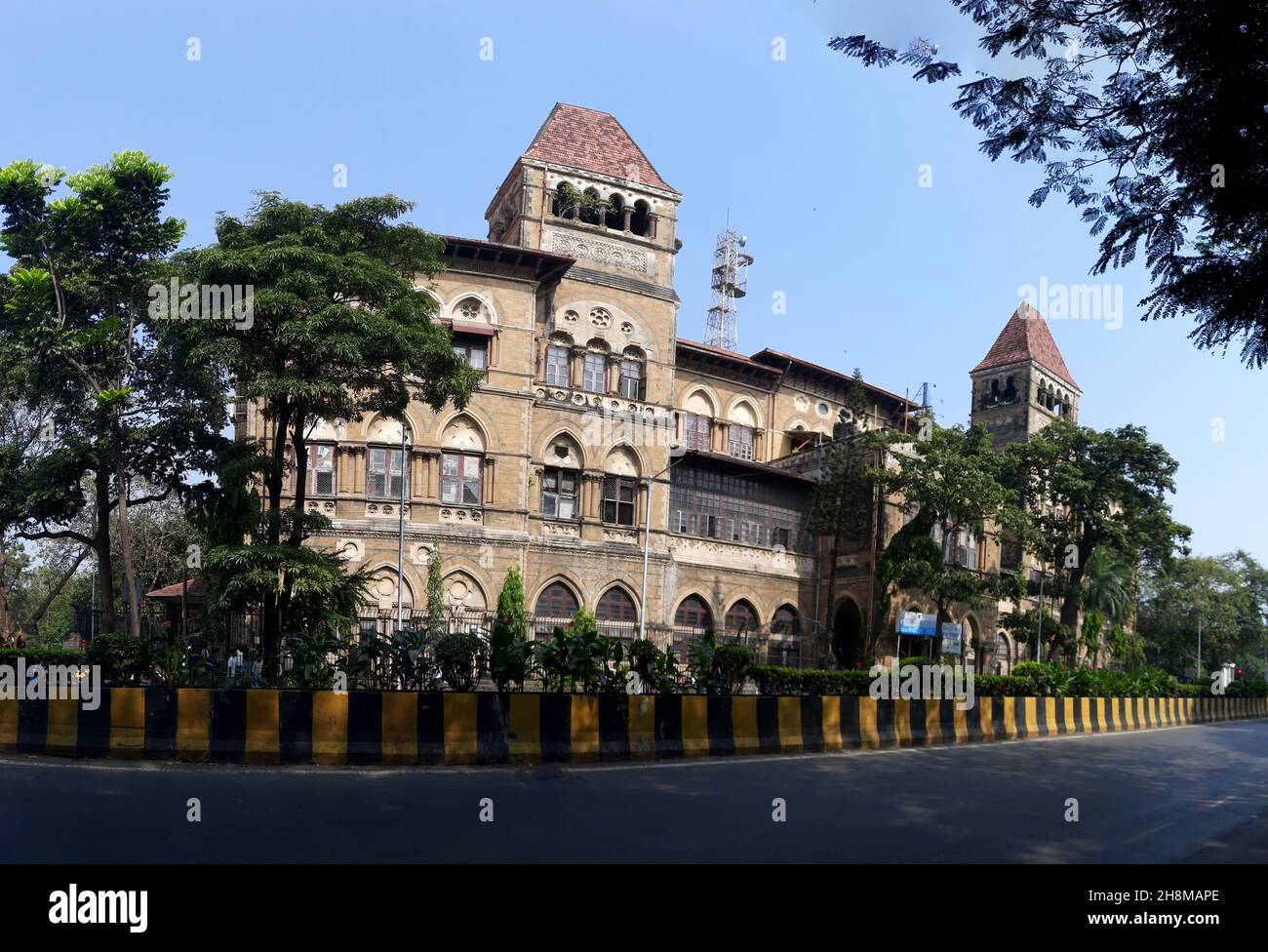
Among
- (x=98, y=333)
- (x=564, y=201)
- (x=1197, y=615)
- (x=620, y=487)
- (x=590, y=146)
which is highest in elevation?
(x=590, y=146)

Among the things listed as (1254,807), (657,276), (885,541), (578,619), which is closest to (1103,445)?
(885,541)

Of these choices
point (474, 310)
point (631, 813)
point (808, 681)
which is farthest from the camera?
point (474, 310)

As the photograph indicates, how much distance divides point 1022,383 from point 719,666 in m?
49.5

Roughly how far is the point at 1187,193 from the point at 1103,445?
1510 inches

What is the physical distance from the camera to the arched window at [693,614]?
125 ft

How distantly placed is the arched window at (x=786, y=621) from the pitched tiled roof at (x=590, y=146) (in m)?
16.2

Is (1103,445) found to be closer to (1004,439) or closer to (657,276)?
(1004,439)

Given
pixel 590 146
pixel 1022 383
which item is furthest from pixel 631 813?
pixel 1022 383

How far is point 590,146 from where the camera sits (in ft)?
131

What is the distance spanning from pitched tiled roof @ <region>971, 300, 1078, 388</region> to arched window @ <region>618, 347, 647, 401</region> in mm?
32384

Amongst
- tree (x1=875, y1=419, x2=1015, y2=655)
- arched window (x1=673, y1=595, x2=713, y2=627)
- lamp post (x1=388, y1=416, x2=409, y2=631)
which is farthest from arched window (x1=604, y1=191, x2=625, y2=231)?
arched window (x1=673, y1=595, x2=713, y2=627)

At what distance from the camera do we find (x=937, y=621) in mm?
38031

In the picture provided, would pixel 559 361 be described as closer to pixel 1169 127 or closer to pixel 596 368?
pixel 596 368

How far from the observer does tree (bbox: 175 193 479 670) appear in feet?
58.4
